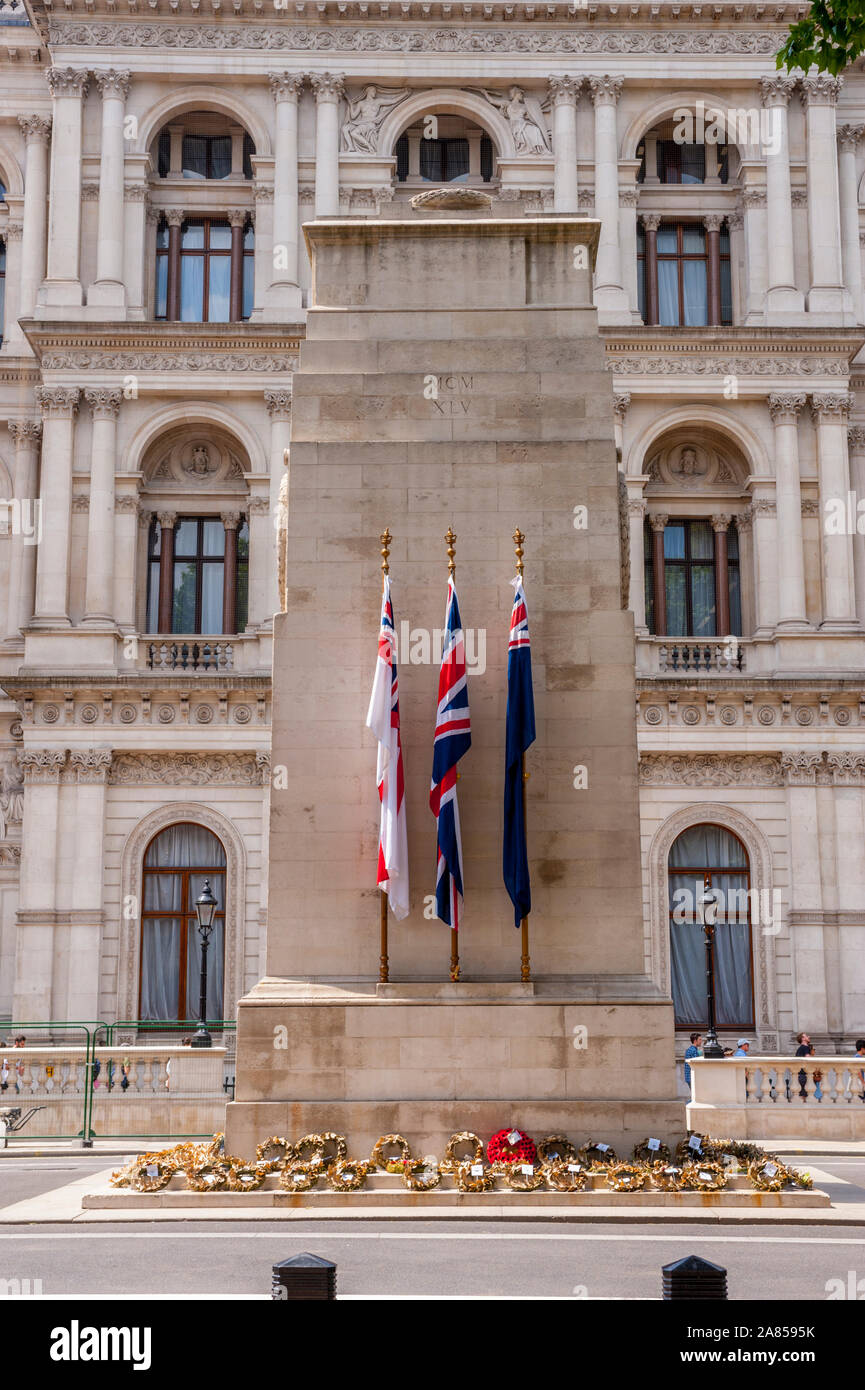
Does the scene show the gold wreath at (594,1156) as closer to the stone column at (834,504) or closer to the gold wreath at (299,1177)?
the gold wreath at (299,1177)

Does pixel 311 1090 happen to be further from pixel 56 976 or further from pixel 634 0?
pixel 634 0

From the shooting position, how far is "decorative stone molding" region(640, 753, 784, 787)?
41031 mm

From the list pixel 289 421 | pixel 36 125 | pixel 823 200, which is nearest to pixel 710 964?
pixel 289 421

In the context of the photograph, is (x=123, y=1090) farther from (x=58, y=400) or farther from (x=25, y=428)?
(x=25, y=428)

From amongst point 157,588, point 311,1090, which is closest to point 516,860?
point 311,1090

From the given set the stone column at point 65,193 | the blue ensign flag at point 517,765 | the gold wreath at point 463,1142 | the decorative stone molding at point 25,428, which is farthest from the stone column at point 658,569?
the gold wreath at point 463,1142

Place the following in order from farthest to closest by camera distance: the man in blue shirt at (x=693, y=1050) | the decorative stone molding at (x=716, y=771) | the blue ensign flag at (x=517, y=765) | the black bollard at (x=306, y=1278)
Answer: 1. the decorative stone molding at (x=716, y=771)
2. the man in blue shirt at (x=693, y=1050)
3. the blue ensign flag at (x=517, y=765)
4. the black bollard at (x=306, y=1278)

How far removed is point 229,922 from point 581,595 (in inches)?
884

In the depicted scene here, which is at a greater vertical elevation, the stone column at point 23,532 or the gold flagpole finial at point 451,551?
the stone column at point 23,532

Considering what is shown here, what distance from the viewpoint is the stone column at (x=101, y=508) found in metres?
41.6

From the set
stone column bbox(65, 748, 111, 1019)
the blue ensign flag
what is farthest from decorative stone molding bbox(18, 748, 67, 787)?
the blue ensign flag

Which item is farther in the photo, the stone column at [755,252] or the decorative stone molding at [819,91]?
Answer: the decorative stone molding at [819,91]

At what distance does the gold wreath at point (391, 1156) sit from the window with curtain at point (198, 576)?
27.2 m
